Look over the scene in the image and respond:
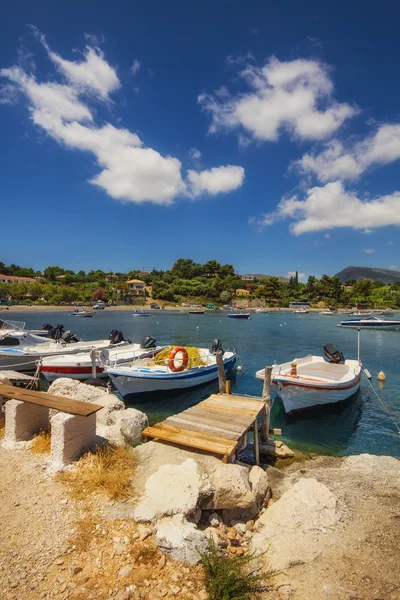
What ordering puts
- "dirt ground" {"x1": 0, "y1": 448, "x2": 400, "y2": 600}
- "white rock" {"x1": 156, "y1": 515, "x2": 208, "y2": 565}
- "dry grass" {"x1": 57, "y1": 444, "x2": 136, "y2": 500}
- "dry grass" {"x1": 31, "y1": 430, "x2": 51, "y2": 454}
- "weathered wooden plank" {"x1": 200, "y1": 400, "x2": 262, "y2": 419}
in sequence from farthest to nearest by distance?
"weathered wooden plank" {"x1": 200, "y1": 400, "x2": 262, "y2": 419} → "dry grass" {"x1": 31, "y1": 430, "x2": 51, "y2": 454} → "dry grass" {"x1": 57, "y1": 444, "x2": 136, "y2": 500} → "white rock" {"x1": 156, "y1": 515, "x2": 208, "y2": 565} → "dirt ground" {"x1": 0, "y1": 448, "x2": 400, "y2": 600}

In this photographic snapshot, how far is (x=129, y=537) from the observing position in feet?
16.4

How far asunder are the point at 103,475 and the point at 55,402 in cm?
190

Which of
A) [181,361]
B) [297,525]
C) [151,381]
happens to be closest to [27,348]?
[151,381]

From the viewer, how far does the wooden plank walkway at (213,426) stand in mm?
7769

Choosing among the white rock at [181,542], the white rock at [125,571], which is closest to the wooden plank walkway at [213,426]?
the white rock at [181,542]

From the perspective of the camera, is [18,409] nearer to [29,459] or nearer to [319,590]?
[29,459]

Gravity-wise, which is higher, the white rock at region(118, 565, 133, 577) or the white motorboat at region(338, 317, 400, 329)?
the white rock at region(118, 565, 133, 577)

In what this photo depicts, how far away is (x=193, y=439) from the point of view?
7.98 metres

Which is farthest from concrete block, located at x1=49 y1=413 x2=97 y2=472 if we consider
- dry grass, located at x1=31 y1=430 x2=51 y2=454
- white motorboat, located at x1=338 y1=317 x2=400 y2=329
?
white motorboat, located at x1=338 y1=317 x2=400 y2=329

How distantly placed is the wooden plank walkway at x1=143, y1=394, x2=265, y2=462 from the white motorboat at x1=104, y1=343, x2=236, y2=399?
20.1ft

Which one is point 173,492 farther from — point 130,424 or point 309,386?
point 309,386

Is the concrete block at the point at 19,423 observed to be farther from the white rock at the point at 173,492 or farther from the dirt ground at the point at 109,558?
the white rock at the point at 173,492

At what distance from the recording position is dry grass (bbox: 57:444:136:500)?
19.2ft

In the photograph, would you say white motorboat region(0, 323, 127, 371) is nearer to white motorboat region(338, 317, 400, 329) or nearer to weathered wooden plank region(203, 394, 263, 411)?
weathered wooden plank region(203, 394, 263, 411)
